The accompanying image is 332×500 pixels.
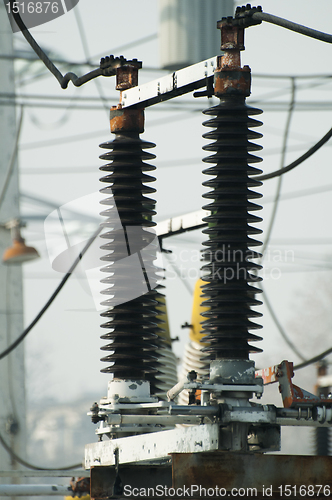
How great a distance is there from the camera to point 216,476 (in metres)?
2.75

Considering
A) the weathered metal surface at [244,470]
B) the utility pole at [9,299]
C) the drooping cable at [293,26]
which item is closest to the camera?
the weathered metal surface at [244,470]

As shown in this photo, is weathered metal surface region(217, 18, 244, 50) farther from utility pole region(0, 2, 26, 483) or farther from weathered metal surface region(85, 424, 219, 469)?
utility pole region(0, 2, 26, 483)

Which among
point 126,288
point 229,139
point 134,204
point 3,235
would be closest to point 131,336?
point 126,288

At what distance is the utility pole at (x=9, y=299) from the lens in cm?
948

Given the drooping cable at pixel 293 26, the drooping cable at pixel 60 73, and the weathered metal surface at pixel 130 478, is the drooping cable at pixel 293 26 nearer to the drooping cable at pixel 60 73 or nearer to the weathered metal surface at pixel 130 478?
the drooping cable at pixel 60 73

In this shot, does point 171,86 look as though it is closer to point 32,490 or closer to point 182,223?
point 182,223

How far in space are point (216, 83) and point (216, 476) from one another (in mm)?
1469

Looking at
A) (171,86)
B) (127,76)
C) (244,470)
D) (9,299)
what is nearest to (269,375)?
(244,470)

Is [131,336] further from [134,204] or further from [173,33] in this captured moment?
[173,33]

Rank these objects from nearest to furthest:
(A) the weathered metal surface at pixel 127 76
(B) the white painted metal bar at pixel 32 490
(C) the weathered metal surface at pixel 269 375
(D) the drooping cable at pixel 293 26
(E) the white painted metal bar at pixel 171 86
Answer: (D) the drooping cable at pixel 293 26, (C) the weathered metal surface at pixel 269 375, (E) the white painted metal bar at pixel 171 86, (A) the weathered metal surface at pixel 127 76, (B) the white painted metal bar at pixel 32 490

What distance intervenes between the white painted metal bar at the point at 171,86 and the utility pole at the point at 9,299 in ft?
19.2

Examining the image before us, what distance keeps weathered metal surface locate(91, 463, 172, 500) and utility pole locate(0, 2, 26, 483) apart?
20.6 feet

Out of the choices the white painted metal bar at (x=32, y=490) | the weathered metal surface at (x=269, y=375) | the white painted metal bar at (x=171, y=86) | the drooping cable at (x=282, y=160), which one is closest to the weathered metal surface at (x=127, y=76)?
the white painted metal bar at (x=171, y=86)

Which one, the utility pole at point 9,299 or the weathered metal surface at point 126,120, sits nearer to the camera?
the weathered metal surface at point 126,120
